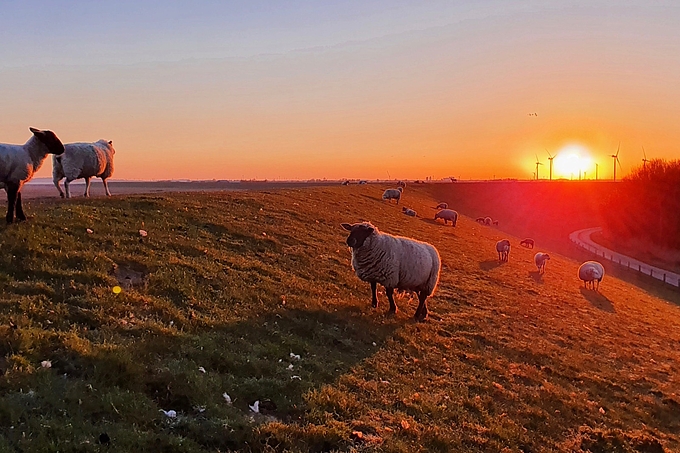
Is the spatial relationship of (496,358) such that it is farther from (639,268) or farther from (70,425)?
(639,268)

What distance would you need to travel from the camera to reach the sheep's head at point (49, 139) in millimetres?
13234

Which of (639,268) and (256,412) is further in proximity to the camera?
(639,268)

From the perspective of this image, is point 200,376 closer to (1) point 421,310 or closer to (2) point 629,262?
(1) point 421,310

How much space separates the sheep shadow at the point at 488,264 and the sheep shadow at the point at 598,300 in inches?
202

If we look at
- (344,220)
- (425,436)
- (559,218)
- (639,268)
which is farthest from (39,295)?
(559,218)

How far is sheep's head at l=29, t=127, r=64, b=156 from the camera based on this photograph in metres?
13.2

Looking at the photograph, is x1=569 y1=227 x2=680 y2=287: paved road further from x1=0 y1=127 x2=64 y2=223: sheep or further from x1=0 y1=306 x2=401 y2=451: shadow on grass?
x1=0 y1=127 x2=64 y2=223: sheep

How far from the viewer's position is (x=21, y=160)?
13.0 metres

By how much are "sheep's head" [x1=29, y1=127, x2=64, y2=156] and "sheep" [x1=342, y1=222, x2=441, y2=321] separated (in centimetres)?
838

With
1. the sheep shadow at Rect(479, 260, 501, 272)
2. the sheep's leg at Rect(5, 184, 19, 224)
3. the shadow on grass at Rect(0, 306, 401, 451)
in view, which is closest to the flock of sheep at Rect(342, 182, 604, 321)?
the shadow on grass at Rect(0, 306, 401, 451)

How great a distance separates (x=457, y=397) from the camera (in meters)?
10.6

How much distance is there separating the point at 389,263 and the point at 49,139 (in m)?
10.2

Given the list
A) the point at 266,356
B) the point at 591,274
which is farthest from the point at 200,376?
the point at 591,274

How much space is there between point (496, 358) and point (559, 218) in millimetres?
96087
